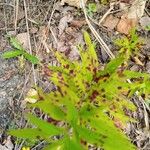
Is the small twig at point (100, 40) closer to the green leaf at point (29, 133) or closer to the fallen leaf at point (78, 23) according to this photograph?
the fallen leaf at point (78, 23)

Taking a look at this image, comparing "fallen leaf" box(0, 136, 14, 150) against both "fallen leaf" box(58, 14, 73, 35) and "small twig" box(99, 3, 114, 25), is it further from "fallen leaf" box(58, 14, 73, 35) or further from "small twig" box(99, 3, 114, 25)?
"small twig" box(99, 3, 114, 25)

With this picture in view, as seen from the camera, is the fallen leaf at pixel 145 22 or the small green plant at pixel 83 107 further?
the fallen leaf at pixel 145 22

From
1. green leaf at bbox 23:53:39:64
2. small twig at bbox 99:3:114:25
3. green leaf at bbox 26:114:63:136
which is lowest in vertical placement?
green leaf at bbox 23:53:39:64

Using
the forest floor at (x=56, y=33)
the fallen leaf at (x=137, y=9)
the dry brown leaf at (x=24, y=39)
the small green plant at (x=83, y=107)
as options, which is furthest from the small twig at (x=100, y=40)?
the small green plant at (x=83, y=107)

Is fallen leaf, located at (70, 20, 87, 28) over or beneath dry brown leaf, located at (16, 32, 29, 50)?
over

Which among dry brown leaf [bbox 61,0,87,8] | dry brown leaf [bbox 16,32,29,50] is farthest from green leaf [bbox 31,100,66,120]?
dry brown leaf [bbox 61,0,87,8]

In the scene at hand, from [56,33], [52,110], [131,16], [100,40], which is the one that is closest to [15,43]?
[56,33]

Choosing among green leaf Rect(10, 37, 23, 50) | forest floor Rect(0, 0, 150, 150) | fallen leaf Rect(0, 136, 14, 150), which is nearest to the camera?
fallen leaf Rect(0, 136, 14, 150)

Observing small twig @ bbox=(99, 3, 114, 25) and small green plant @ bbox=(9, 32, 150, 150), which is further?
small twig @ bbox=(99, 3, 114, 25)
